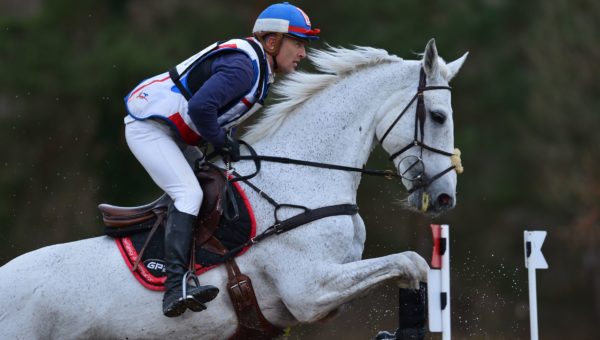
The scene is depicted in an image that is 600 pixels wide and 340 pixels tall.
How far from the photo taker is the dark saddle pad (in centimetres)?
582

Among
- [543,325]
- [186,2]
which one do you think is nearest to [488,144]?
[543,325]

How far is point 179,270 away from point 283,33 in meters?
1.60

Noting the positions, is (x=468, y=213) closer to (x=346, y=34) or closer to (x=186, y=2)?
(x=346, y=34)

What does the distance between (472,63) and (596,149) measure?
3.84 meters

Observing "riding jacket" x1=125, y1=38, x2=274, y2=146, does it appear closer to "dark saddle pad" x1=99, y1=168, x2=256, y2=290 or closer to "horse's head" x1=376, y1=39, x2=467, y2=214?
"dark saddle pad" x1=99, y1=168, x2=256, y2=290

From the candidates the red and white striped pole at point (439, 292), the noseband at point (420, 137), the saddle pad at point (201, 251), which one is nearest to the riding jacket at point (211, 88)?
the saddle pad at point (201, 251)

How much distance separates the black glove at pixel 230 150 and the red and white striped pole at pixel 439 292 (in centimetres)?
133

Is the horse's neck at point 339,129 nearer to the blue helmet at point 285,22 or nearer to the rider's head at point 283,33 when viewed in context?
the rider's head at point 283,33

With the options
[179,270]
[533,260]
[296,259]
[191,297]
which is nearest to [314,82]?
[296,259]

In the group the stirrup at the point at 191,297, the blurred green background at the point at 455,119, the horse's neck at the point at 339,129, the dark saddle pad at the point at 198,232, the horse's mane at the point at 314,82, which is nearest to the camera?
the stirrup at the point at 191,297

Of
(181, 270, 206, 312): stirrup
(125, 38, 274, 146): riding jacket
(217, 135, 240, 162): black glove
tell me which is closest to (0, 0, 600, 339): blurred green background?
(217, 135, 240, 162): black glove

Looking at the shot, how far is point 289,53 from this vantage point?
602 centimetres

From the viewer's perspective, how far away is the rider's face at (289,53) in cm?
600

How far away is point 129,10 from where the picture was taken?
76.0 ft
